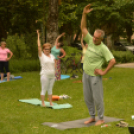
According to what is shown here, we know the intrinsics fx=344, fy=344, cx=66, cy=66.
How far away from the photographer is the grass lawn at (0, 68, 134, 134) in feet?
22.0

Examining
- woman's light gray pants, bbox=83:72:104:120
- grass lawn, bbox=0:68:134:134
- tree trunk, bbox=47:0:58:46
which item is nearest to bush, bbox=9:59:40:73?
tree trunk, bbox=47:0:58:46

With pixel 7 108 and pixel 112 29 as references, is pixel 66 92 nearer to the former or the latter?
pixel 7 108

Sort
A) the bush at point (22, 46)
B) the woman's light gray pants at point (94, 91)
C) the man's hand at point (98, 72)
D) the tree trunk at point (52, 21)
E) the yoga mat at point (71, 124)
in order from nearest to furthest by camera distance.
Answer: the man's hand at point (98, 72), the woman's light gray pants at point (94, 91), the yoga mat at point (71, 124), the tree trunk at point (52, 21), the bush at point (22, 46)

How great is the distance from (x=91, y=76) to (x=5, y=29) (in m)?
24.8

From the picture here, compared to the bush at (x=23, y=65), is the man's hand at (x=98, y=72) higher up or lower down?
higher up

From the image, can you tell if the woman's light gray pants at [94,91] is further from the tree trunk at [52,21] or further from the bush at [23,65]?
the bush at [23,65]

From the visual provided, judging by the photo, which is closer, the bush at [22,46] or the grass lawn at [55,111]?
the grass lawn at [55,111]

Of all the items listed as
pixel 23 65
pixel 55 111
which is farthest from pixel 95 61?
pixel 23 65

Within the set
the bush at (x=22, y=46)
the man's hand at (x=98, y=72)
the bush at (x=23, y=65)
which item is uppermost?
the man's hand at (x=98, y=72)

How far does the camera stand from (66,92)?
12062 millimetres

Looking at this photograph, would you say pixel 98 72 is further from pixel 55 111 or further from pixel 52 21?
pixel 52 21

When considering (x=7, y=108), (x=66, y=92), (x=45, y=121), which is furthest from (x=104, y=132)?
(x=66, y=92)

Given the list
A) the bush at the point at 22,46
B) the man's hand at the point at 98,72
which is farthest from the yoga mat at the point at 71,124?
the bush at the point at 22,46

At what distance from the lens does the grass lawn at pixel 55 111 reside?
670 centimetres
